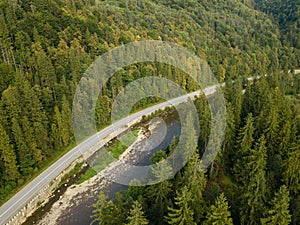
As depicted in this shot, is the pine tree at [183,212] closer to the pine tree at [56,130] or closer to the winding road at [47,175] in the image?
the winding road at [47,175]

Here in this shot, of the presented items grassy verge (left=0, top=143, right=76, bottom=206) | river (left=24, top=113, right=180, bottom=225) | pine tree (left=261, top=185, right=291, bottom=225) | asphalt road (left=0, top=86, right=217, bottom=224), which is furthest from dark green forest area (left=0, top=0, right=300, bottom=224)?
river (left=24, top=113, right=180, bottom=225)

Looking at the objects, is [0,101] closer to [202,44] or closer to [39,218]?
[39,218]

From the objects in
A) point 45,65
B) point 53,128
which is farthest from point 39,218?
point 45,65

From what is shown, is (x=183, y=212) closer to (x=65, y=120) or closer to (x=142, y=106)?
(x=65, y=120)

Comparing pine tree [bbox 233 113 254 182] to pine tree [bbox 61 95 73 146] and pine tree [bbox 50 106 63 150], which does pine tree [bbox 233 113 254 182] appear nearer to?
pine tree [bbox 61 95 73 146]

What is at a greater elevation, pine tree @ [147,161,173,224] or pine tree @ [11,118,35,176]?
pine tree @ [11,118,35,176]

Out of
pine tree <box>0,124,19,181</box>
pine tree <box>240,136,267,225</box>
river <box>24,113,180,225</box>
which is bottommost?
pine tree <box>240,136,267,225</box>

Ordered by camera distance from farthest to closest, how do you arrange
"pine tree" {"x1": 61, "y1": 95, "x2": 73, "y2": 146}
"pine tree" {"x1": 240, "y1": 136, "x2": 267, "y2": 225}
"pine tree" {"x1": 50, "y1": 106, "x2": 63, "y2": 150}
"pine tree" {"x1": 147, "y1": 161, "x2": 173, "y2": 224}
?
"pine tree" {"x1": 61, "y1": 95, "x2": 73, "y2": 146}
"pine tree" {"x1": 50, "y1": 106, "x2": 63, "y2": 150}
"pine tree" {"x1": 147, "y1": 161, "x2": 173, "y2": 224}
"pine tree" {"x1": 240, "y1": 136, "x2": 267, "y2": 225}
